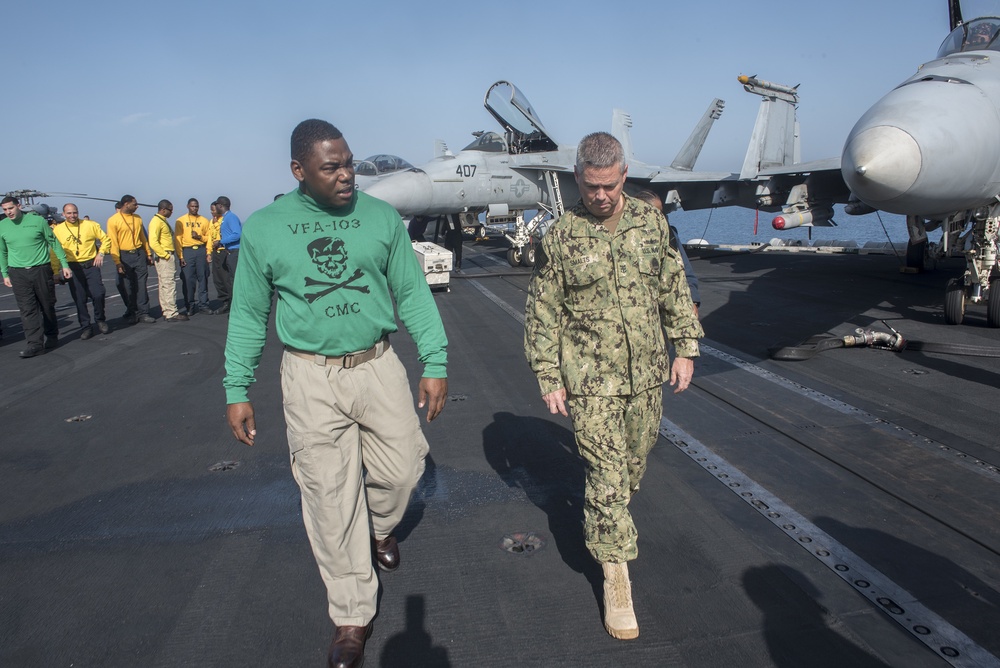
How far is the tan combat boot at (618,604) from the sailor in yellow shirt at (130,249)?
9.94 metres

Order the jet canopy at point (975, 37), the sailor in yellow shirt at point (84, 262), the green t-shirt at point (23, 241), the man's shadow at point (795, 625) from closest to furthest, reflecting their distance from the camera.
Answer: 1. the man's shadow at point (795, 625)
2. the jet canopy at point (975, 37)
3. the green t-shirt at point (23, 241)
4. the sailor in yellow shirt at point (84, 262)

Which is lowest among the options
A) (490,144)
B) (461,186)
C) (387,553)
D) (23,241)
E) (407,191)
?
(387,553)

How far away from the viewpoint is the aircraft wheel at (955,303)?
7895 mm

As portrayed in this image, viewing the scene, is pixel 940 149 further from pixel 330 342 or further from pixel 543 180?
pixel 543 180

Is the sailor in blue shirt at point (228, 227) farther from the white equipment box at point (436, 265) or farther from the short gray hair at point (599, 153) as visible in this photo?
the short gray hair at point (599, 153)

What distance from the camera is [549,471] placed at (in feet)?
13.7

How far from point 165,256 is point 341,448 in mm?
9540

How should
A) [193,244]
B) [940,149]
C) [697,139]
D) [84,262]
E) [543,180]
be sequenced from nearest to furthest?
1. [940,149]
2. [84,262]
3. [193,244]
4. [543,180]
5. [697,139]

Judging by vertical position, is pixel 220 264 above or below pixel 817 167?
below

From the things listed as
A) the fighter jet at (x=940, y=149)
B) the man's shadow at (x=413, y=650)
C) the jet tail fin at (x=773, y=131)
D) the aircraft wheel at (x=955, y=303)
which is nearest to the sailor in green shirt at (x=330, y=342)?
the man's shadow at (x=413, y=650)

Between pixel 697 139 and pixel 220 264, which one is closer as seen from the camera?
pixel 220 264

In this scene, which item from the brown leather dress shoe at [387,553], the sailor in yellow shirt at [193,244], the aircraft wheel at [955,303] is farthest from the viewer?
the sailor in yellow shirt at [193,244]

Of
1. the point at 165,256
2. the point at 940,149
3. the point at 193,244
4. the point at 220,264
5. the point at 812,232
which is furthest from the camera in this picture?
the point at 812,232

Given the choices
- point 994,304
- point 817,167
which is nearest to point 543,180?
point 817,167
